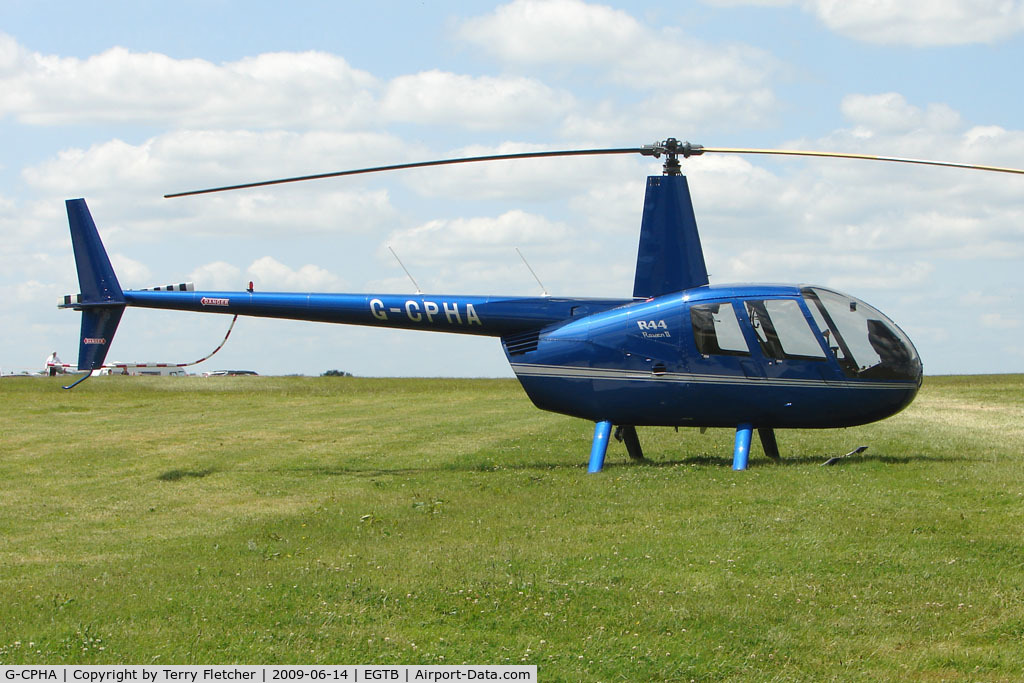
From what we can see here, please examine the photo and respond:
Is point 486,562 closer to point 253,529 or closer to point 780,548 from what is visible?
point 780,548

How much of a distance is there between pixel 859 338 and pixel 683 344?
96.2 inches

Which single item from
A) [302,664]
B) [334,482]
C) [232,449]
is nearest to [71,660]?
[302,664]

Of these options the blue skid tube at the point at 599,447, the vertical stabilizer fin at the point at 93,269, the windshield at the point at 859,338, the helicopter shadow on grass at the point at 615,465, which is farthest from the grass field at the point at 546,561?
the vertical stabilizer fin at the point at 93,269

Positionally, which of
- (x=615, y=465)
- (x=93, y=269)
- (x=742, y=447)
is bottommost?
(x=615, y=465)

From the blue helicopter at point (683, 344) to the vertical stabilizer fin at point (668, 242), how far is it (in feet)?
0.05

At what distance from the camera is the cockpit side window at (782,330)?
1531cm

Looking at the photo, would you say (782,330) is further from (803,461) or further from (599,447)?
(599,447)

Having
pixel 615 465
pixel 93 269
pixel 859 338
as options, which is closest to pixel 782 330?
pixel 859 338

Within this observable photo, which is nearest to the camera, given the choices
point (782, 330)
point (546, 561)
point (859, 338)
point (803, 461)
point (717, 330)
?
point (546, 561)

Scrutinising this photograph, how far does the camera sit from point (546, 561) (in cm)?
1015

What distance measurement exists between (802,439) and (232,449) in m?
11.3

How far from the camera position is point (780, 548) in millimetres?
10203

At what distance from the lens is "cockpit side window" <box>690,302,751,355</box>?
1559cm

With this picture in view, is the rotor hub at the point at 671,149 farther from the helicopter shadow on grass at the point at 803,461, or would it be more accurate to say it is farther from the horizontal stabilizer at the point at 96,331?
the horizontal stabilizer at the point at 96,331
